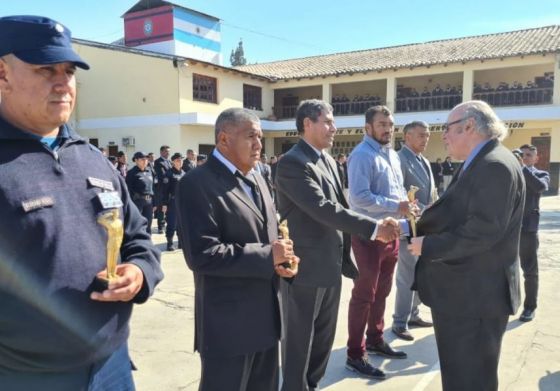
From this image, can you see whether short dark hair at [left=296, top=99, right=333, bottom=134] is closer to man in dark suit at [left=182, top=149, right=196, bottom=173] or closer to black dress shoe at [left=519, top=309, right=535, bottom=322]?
black dress shoe at [left=519, top=309, right=535, bottom=322]

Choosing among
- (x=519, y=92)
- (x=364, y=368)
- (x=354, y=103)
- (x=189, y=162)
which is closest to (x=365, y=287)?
(x=364, y=368)

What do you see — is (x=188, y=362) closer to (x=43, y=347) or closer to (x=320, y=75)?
(x=43, y=347)

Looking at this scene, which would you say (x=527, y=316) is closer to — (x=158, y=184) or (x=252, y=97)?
(x=158, y=184)

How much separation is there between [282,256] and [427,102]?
22991 mm

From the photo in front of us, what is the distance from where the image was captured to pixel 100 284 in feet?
5.06

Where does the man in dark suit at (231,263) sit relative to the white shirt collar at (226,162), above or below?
below

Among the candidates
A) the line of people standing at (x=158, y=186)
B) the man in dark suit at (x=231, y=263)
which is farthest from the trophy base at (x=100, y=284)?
the line of people standing at (x=158, y=186)

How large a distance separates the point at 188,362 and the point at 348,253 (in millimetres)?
1686

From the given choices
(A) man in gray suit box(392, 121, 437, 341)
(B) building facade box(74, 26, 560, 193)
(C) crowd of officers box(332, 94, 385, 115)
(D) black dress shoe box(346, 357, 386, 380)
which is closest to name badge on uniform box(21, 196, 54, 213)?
(D) black dress shoe box(346, 357, 386, 380)

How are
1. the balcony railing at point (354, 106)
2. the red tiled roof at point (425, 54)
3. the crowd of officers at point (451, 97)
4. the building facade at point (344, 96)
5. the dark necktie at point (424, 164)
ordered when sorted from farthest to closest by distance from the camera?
the balcony railing at point (354, 106)
the red tiled roof at point (425, 54)
the crowd of officers at point (451, 97)
the building facade at point (344, 96)
the dark necktie at point (424, 164)

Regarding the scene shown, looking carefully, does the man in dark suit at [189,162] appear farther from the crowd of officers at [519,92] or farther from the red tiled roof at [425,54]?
the crowd of officers at [519,92]

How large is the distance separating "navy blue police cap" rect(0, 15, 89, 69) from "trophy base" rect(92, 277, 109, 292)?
767mm

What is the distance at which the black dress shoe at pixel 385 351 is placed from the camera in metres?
3.92

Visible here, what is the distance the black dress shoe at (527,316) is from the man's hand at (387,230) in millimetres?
2572
